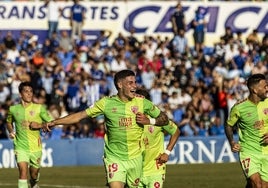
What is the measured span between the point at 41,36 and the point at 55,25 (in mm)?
715

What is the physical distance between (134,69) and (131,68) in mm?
271

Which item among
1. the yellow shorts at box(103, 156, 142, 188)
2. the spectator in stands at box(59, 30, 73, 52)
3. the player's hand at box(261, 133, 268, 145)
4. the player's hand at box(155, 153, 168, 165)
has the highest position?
the spectator in stands at box(59, 30, 73, 52)

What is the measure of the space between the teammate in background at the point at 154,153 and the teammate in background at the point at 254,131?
1116 millimetres

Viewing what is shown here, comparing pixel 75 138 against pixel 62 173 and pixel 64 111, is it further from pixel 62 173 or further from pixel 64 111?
pixel 62 173

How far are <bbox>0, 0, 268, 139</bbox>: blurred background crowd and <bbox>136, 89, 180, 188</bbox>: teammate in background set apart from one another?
1562 centimetres

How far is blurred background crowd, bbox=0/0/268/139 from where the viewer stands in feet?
114

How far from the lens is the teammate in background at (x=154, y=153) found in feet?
56.3

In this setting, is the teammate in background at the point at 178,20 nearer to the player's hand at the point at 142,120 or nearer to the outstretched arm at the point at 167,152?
the outstretched arm at the point at 167,152

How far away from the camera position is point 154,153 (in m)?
17.7

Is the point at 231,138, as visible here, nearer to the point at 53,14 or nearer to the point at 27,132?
the point at 27,132

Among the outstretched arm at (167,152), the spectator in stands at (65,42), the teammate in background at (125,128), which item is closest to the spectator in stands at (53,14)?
the spectator in stands at (65,42)

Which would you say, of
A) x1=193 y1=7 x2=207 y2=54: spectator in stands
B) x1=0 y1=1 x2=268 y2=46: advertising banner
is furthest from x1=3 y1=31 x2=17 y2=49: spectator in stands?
x1=193 y1=7 x2=207 y2=54: spectator in stands

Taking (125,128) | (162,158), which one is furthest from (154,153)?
(125,128)

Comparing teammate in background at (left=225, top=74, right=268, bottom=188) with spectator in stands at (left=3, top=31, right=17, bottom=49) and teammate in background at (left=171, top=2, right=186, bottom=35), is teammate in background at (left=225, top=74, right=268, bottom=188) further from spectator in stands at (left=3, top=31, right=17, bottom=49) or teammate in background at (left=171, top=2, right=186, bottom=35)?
teammate in background at (left=171, top=2, right=186, bottom=35)
